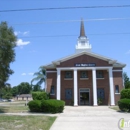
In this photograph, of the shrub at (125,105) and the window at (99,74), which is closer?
the shrub at (125,105)

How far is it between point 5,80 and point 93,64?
583 inches

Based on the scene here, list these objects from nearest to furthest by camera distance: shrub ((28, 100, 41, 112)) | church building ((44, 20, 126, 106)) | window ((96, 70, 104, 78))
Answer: shrub ((28, 100, 41, 112)) < church building ((44, 20, 126, 106)) < window ((96, 70, 104, 78))

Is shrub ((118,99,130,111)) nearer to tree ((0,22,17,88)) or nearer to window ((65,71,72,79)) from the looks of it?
tree ((0,22,17,88))

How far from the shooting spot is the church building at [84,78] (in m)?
29.9

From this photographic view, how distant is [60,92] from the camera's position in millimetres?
31156

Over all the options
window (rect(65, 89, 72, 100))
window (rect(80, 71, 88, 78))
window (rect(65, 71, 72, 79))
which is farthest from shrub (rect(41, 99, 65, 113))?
window (rect(80, 71, 88, 78))

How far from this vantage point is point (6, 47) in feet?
63.0

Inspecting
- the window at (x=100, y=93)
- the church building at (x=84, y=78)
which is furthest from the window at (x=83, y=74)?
the window at (x=100, y=93)

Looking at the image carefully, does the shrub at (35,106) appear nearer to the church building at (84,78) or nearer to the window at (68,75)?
the church building at (84,78)

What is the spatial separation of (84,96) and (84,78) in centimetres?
303

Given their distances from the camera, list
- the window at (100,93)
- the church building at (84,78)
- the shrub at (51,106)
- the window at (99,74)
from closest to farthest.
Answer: the shrub at (51,106) < the church building at (84,78) < the window at (100,93) < the window at (99,74)

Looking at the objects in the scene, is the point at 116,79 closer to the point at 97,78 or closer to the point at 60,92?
the point at 97,78

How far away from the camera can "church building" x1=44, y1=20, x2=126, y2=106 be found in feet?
98.2

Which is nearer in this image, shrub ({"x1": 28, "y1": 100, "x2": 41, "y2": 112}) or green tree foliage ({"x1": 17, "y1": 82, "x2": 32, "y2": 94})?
shrub ({"x1": 28, "y1": 100, "x2": 41, "y2": 112})
